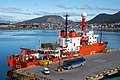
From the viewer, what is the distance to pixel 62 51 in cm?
3697

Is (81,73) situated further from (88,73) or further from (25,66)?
(25,66)

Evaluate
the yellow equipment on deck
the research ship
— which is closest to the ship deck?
the yellow equipment on deck

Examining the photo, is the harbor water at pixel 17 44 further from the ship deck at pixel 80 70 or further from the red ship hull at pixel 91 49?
the red ship hull at pixel 91 49

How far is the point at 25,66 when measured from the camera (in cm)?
3086

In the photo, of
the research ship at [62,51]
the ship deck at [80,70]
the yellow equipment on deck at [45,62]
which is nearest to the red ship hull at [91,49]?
the research ship at [62,51]

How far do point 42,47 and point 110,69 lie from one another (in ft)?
40.4

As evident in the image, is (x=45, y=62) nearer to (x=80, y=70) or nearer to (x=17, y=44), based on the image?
(x=80, y=70)

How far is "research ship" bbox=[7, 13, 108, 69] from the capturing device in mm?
32250

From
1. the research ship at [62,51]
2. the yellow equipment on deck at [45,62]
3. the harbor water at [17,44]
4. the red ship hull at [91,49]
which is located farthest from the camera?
the harbor water at [17,44]

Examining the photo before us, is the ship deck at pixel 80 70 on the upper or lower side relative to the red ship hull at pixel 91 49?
lower

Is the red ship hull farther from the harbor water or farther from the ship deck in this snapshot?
the harbor water

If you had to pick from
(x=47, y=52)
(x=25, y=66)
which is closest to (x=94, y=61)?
(x=47, y=52)

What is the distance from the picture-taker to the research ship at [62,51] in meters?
32.2

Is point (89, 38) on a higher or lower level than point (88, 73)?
higher
